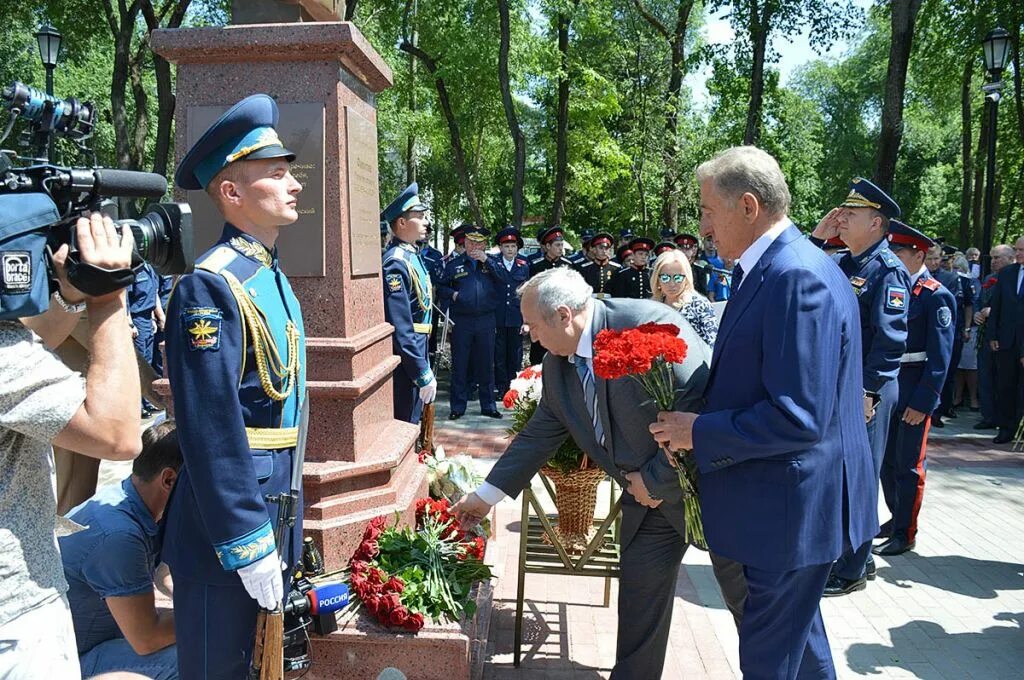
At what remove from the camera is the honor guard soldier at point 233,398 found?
7.67 feet

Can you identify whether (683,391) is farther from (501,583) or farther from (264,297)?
(501,583)

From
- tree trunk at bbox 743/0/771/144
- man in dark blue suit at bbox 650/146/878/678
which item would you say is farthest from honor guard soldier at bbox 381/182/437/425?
tree trunk at bbox 743/0/771/144

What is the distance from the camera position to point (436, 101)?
22.5m

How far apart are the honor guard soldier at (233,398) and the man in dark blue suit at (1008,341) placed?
29.1 ft

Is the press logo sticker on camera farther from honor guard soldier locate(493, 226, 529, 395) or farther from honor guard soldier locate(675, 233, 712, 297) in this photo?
honor guard soldier locate(675, 233, 712, 297)

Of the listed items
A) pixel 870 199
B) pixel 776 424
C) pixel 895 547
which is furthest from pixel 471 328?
pixel 776 424

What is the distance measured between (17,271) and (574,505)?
115 inches

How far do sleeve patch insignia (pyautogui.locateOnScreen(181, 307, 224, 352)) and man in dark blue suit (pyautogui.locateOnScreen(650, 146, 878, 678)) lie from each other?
1507 mm

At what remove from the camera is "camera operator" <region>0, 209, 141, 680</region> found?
1659mm

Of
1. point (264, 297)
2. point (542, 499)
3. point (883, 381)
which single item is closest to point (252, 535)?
point (264, 297)

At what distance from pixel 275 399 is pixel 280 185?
69 cm

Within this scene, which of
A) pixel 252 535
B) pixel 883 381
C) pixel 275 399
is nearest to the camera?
pixel 252 535

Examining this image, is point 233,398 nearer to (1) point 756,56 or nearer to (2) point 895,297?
(2) point 895,297

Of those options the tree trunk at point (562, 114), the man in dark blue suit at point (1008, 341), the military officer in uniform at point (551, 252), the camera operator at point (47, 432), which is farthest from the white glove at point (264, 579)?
the tree trunk at point (562, 114)
